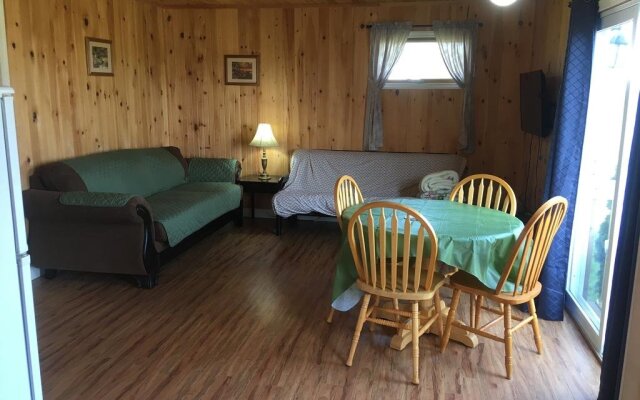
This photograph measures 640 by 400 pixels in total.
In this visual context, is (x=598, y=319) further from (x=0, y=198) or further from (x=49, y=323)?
(x=49, y=323)


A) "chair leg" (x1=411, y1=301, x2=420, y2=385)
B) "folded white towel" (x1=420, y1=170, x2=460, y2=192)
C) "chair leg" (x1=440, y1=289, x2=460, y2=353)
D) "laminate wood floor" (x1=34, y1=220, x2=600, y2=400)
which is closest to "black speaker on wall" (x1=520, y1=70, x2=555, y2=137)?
"folded white towel" (x1=420, y1=170, x2=460, y2=192)

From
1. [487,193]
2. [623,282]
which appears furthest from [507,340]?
[487,193]

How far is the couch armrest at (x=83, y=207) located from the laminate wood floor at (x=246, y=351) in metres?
0.53

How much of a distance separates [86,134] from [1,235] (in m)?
3.19

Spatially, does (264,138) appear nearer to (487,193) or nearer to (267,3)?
(267,3)

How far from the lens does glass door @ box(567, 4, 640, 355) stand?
110 inches

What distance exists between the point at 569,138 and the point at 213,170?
141 inches

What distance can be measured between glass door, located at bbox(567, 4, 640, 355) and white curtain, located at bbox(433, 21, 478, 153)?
1.96 meters

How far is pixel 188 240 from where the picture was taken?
442cm

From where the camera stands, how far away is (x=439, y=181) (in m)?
4.90

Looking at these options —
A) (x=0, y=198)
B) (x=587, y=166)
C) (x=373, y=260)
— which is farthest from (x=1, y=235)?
(x=587, y=166)

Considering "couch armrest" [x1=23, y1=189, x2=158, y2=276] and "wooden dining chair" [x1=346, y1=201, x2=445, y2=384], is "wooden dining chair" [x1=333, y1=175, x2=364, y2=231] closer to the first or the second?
"wooden dining chair" [x1=346, y1=201, x2=445, y2=384]

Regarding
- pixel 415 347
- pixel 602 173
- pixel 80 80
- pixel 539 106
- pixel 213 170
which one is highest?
pixel 80 80

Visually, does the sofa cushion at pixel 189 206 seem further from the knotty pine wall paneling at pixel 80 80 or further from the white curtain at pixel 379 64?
the white curtain at pixel 379 64
